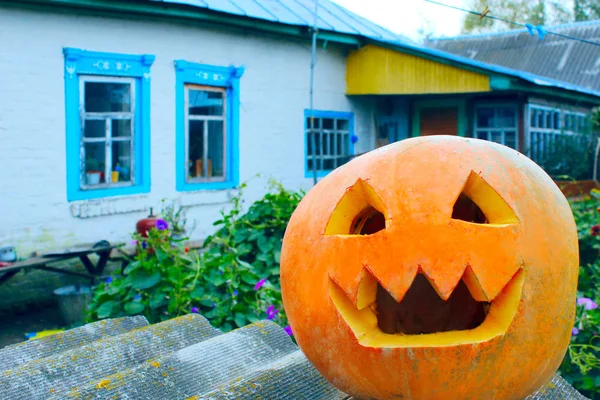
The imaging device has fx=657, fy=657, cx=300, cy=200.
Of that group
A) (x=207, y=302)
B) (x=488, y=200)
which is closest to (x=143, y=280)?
(x=207, y=302)

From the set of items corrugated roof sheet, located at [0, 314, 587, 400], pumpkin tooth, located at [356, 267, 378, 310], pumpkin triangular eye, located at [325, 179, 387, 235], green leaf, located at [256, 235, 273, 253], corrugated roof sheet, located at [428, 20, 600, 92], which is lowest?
corrugated roof sheet, located at [0, 314, 587, 400]

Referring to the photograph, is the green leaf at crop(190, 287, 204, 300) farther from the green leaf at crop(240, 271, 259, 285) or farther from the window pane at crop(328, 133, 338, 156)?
the window pane at crop(328, 133, 338, 156)

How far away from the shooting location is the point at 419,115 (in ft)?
40.9

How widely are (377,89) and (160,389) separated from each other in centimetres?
931

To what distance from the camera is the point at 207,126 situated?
9148mm

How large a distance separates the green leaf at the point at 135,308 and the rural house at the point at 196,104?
11.1ft

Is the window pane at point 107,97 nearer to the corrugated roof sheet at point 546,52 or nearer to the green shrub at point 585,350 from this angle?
the green shrub at point 585,350

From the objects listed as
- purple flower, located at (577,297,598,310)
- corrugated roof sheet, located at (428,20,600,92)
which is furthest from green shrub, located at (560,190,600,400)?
corrugated roof sheet, located at (428,20,600,92)

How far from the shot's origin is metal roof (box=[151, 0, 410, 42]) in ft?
28.9

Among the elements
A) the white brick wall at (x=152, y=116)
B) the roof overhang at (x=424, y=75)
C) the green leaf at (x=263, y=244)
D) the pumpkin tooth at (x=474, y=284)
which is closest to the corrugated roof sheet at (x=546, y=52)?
the roof overhang at (x=424, y=75)

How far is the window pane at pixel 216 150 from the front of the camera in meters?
9.27

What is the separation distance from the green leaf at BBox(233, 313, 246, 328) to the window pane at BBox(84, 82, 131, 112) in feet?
14.9

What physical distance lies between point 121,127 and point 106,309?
4209 millimetres

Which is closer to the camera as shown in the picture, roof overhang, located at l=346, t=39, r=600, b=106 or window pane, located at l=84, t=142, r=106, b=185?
window pane, located at l=84, t=142, r=106, b=185
